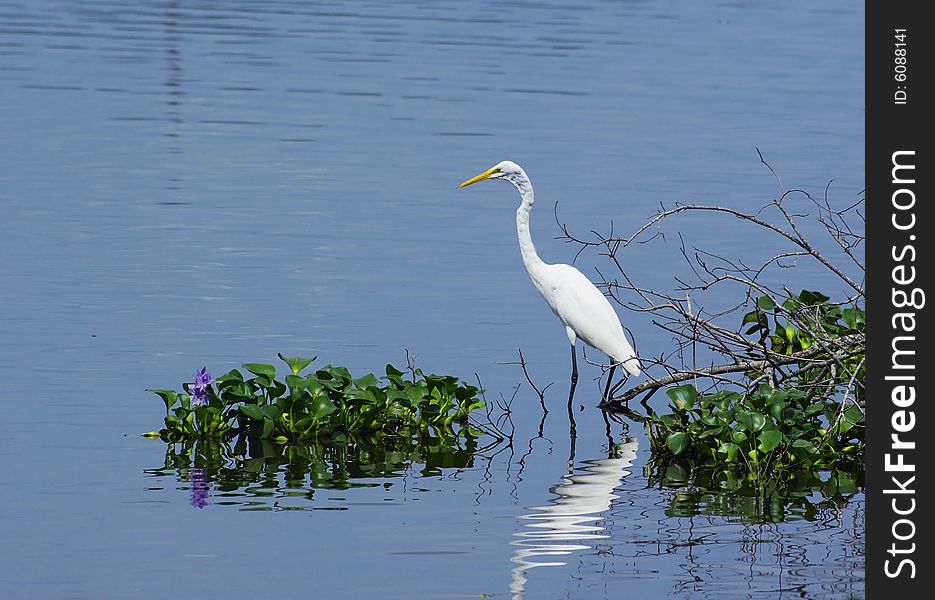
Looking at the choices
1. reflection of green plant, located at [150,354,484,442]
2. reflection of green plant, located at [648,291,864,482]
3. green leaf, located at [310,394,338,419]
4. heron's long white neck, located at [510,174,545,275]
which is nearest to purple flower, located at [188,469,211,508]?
reflection of green plant, located at [150,354,484,442]

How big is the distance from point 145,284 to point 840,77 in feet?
67.7

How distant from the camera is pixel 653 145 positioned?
2245 cm

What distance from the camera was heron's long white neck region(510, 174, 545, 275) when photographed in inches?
478

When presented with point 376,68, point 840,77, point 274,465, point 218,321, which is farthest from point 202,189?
point 840,77

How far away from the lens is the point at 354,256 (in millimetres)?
15562

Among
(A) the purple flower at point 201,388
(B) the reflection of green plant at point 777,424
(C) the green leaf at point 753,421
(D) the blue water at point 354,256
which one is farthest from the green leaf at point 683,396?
(A) the purple flower at point 201,388

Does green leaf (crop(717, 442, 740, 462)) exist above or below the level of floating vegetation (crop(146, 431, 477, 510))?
above

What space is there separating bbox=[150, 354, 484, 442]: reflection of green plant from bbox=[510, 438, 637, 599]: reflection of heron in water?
1116 millimetres

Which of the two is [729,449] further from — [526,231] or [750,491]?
[526,231]

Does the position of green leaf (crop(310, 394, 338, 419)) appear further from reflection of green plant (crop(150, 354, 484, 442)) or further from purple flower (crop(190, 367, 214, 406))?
purple flower (crop(190, 367, 214, 406))

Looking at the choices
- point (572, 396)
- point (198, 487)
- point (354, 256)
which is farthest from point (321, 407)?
point (354, 256)

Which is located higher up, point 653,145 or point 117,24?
point 117,24
